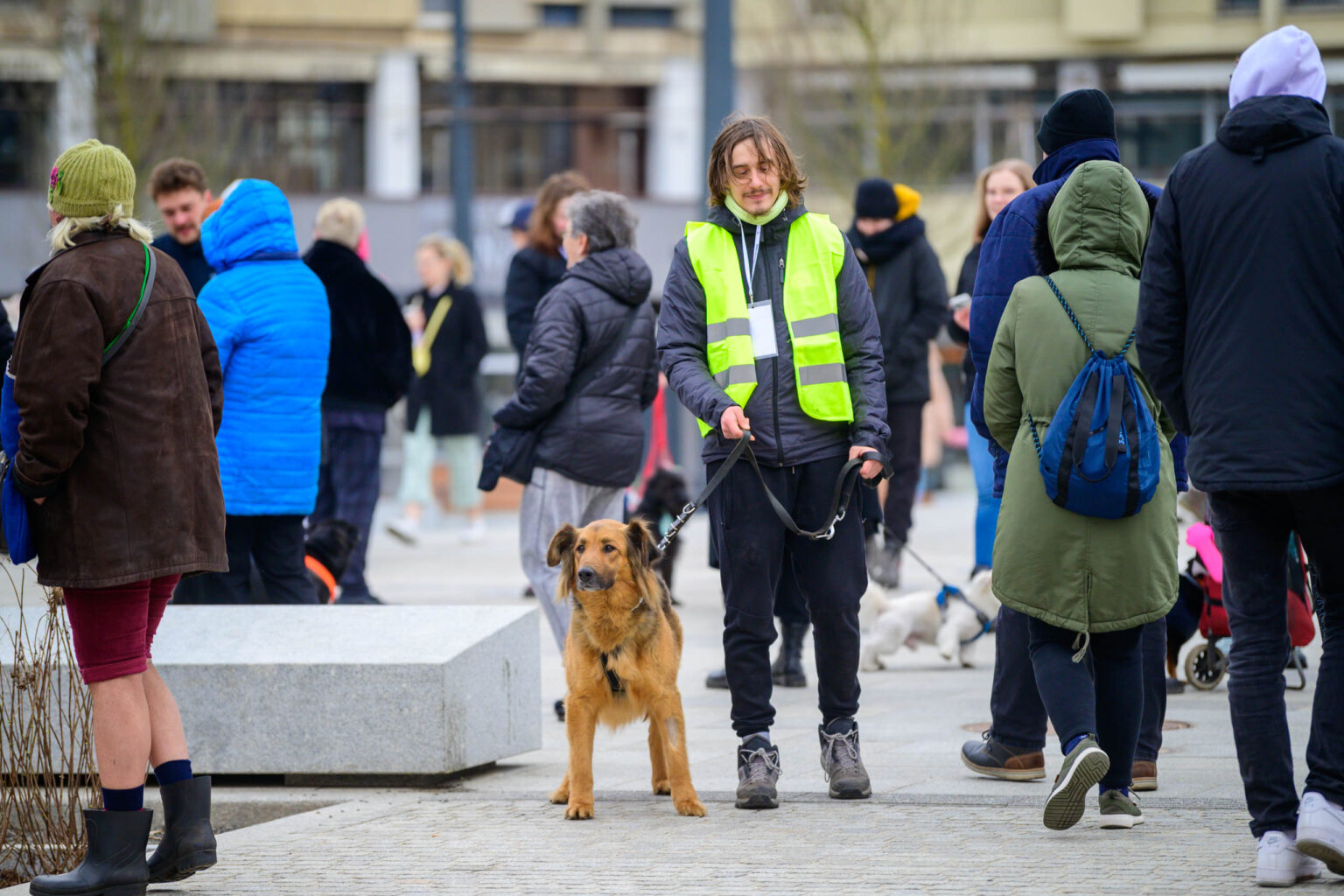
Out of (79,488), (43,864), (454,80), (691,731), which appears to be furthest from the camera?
(454,80)

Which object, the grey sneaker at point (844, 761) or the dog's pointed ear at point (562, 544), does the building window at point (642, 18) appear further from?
the grey sneaker at point (844, 761)

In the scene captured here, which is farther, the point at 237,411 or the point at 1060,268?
the point at 237,411

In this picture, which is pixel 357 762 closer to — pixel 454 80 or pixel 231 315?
pixel 231 315

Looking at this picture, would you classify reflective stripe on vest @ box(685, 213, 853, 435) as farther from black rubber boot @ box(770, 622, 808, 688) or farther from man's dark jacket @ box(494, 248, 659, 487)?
black rubber boot @ box(770, 622, 808, 688)

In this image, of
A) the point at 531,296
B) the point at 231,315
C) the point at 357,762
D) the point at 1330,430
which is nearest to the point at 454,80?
the point at 531,296

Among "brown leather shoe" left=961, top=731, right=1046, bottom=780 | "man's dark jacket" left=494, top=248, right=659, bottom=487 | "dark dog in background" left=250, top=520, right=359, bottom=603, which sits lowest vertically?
"brown leather shoe" left=961, top=731, right=1046, bottom=780

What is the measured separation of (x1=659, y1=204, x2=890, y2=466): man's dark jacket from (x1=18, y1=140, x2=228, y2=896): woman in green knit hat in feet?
5.10

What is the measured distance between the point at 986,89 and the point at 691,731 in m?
27.6

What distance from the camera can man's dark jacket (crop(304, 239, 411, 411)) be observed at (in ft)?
30.8

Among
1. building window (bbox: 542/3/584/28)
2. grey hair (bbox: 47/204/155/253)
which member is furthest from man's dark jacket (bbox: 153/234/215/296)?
building window (bbox: 542/3/584/28)

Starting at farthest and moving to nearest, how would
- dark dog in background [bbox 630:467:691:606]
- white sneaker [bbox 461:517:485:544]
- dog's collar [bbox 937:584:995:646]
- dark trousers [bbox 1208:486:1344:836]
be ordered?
white sneaker [bbox 461:517:485:544] → dark dog in background [bbox 630:467:691:606] → dog's collar [bbox 937:584:995:646] → dark trousers [bbox 1208:486:1344:836]

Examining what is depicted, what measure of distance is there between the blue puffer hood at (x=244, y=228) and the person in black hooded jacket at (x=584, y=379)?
1.11m

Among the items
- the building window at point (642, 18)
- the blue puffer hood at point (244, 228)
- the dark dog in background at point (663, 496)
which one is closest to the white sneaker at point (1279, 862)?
the blue puffer hood at point (244, 228)

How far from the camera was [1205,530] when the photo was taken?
287 inches
